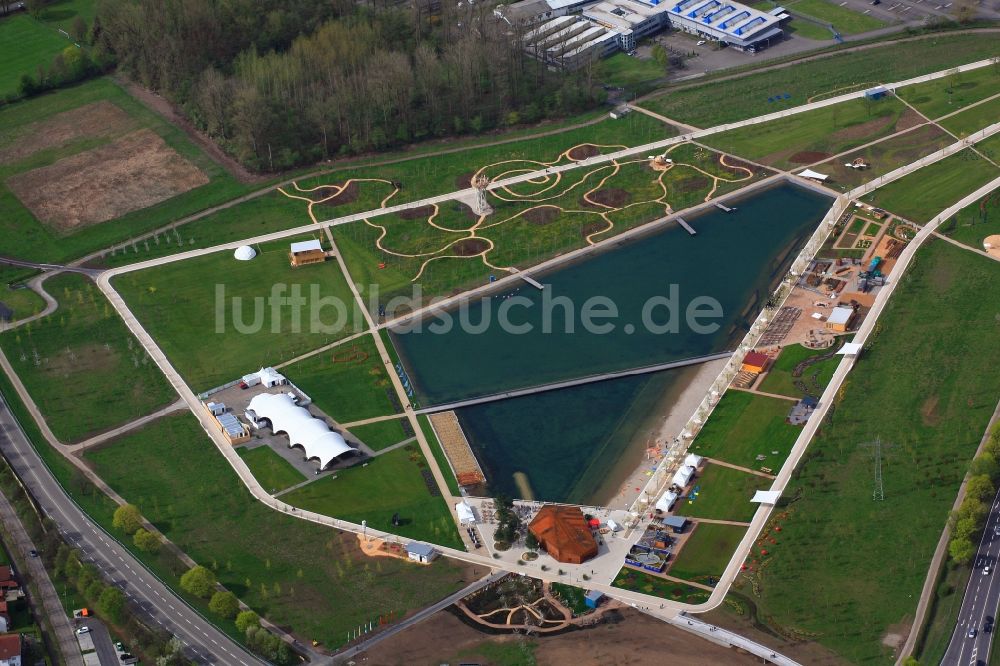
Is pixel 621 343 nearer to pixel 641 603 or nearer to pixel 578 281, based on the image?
pixel 578 281

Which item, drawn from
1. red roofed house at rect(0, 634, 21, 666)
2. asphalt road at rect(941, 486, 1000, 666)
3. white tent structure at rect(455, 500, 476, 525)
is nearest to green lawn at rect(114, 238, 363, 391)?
white tent structure at rect(455, 500, 476, 525)

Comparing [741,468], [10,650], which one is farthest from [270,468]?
[741,468]

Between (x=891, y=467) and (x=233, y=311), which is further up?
(x=233, y=311)

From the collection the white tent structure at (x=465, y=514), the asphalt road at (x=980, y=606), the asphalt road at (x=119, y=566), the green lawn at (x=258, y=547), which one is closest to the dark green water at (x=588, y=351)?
the white tent structure at (x=465, y=514)

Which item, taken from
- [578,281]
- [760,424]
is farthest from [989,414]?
[578,281]

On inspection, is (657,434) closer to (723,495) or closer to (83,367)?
(723,495)

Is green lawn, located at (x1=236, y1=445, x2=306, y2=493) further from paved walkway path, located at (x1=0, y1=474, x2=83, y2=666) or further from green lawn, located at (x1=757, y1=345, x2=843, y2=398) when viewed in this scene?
green lawn, located at (x1=757, y1=345, x2=843, y2=398)
